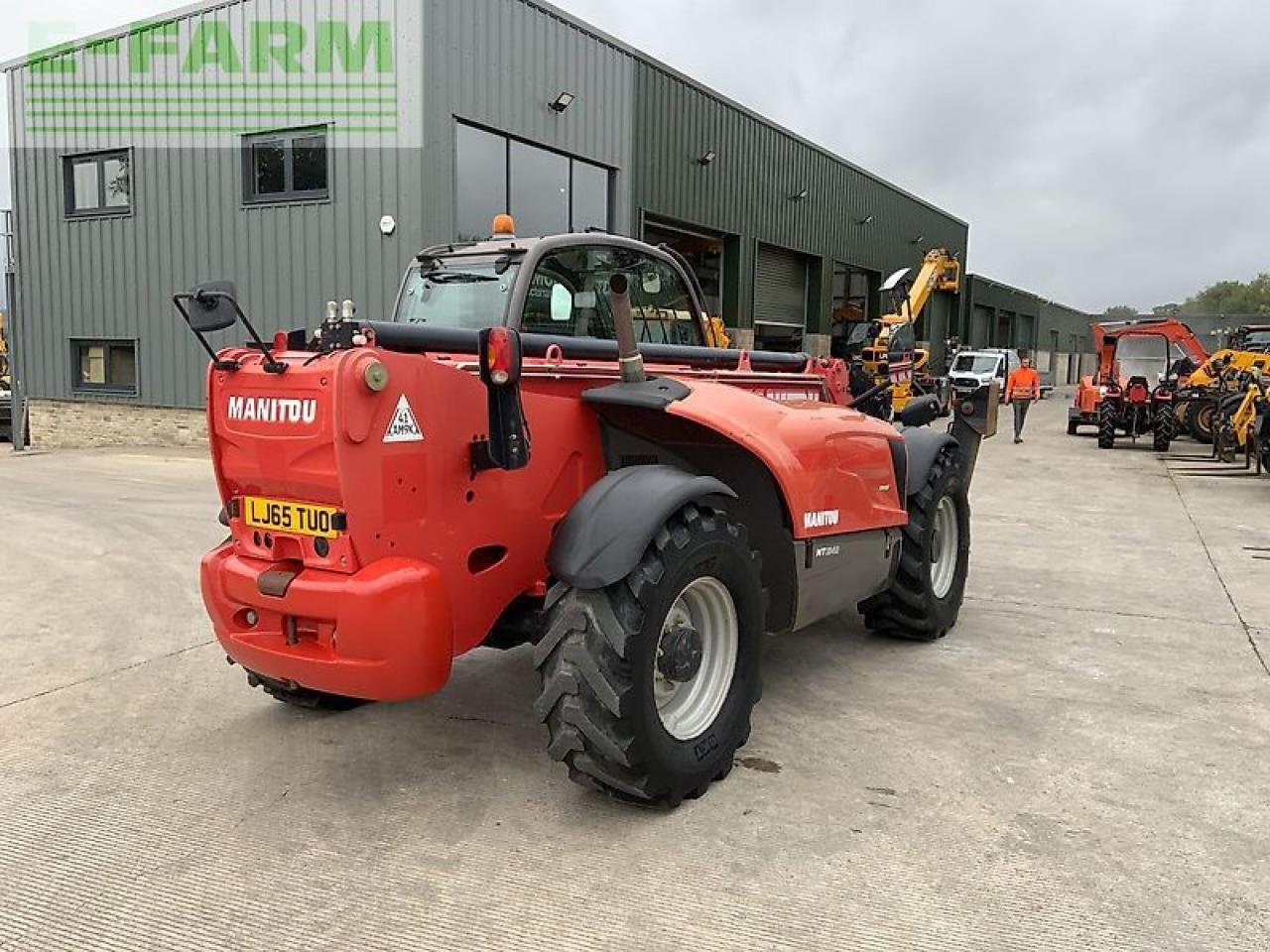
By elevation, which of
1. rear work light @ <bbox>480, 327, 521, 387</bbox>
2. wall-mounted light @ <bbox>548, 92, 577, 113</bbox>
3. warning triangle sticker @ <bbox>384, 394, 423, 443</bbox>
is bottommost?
warning triangle sticker @ <bbox>384, 394, 423, 443</bbox>

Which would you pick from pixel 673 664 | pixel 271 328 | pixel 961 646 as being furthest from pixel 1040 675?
pixel 271 328

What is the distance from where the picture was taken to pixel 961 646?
5312 mm

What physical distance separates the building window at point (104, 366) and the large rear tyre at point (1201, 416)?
1890cm

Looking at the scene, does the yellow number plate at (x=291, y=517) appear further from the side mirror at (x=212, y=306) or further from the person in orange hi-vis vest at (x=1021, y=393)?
the person in orange hi-vis vest at (x=1021, y=393)

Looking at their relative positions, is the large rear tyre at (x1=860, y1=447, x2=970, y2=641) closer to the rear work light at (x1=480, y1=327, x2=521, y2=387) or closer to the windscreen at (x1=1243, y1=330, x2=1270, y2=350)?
the rear work light at (x1=480, y1=327, x2=521, y2=387)

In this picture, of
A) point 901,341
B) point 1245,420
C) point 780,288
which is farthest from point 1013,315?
point 901,341

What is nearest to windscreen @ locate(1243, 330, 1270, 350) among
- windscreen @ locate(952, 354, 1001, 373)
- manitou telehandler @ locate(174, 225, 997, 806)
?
windscreen @ locate(952, 354, 1001, 373)

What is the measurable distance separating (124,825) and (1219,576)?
23.2ft

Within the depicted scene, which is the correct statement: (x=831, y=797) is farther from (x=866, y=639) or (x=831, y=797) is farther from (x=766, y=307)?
(x=766, y=307)

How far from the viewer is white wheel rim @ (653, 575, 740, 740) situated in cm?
351

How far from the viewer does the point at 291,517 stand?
309 centimetres

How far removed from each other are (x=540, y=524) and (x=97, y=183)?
56.2 ft

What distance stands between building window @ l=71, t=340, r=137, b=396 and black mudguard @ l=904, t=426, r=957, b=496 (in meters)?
15.5

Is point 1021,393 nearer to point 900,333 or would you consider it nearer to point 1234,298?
point 900,333
